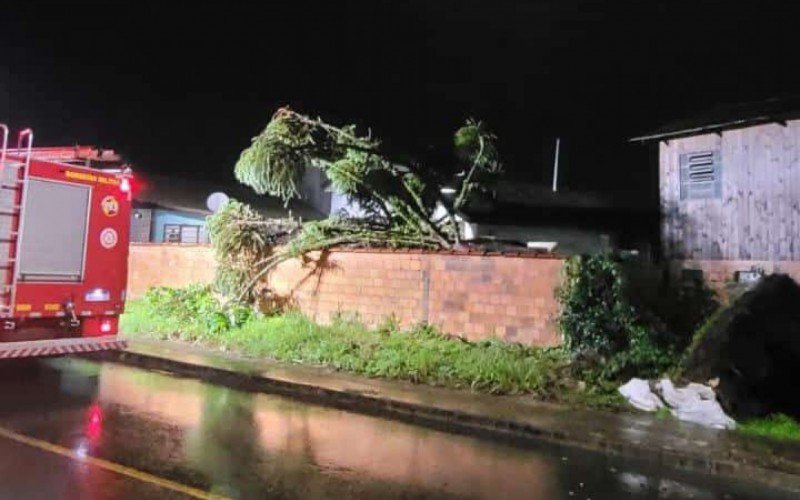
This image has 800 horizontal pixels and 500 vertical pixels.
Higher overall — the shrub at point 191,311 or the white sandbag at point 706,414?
the shrub at point 191,311

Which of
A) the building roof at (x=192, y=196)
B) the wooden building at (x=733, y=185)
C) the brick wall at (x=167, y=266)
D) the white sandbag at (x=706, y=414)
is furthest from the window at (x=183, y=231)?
the white sandbag at (x=706, y=414)

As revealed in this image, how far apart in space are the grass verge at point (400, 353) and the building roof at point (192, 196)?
1102cm

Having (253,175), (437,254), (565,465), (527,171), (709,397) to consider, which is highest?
(527,171)

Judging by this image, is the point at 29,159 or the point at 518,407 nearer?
the point at 29,159

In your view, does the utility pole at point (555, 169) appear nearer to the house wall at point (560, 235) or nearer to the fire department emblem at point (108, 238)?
the house wall at point (560, 235)

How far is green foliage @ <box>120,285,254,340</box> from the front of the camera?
1452cm

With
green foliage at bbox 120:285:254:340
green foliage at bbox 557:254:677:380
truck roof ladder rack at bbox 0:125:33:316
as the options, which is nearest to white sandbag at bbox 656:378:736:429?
green foliage at bbox 557:254:677:380

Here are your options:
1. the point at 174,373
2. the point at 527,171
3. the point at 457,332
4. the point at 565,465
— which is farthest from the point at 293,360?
the point at 527,171

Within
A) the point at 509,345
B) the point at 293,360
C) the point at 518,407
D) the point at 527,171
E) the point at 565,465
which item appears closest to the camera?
the point at 565,465

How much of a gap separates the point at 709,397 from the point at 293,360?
22.3 feet

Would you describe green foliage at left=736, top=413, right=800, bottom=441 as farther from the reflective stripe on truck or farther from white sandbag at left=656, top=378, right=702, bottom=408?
the reflective stripe on truck

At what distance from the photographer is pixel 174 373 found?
464 inches

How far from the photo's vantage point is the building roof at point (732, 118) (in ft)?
44.8

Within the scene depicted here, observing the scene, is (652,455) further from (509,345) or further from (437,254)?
(437,254)
